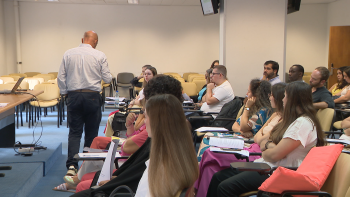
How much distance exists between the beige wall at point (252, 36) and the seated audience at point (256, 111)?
2.28 meters

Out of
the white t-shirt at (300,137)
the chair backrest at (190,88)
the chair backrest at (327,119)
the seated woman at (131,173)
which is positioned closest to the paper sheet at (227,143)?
the white t-shirt at (300,137)

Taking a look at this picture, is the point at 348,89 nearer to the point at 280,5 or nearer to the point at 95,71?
the point at 280,5

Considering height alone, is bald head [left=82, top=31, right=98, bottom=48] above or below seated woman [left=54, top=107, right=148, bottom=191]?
above

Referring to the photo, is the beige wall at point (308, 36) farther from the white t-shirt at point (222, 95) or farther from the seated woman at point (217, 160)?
the seated woman at point (217, 160)

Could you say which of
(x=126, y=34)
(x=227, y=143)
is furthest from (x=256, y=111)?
(x=126, y=34)

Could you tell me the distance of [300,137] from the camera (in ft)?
6.91

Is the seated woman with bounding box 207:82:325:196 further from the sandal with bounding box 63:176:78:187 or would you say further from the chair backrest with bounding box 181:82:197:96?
the chair backrest with bounding box 181:82:197:96

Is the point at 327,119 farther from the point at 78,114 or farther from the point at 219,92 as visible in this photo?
the point at 78,114

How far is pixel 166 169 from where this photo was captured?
134cm

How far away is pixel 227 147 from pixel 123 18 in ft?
31.7

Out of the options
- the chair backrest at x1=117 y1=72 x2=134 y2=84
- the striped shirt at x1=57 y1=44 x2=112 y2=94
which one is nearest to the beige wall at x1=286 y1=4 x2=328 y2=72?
the chair backrest at x1=117 y1=72 x2=134 y2=84

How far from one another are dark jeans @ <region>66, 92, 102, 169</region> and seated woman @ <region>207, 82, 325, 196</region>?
6.36 feet

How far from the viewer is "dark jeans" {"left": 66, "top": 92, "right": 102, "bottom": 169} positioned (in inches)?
145

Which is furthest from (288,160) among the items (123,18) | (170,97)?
(123,18)
